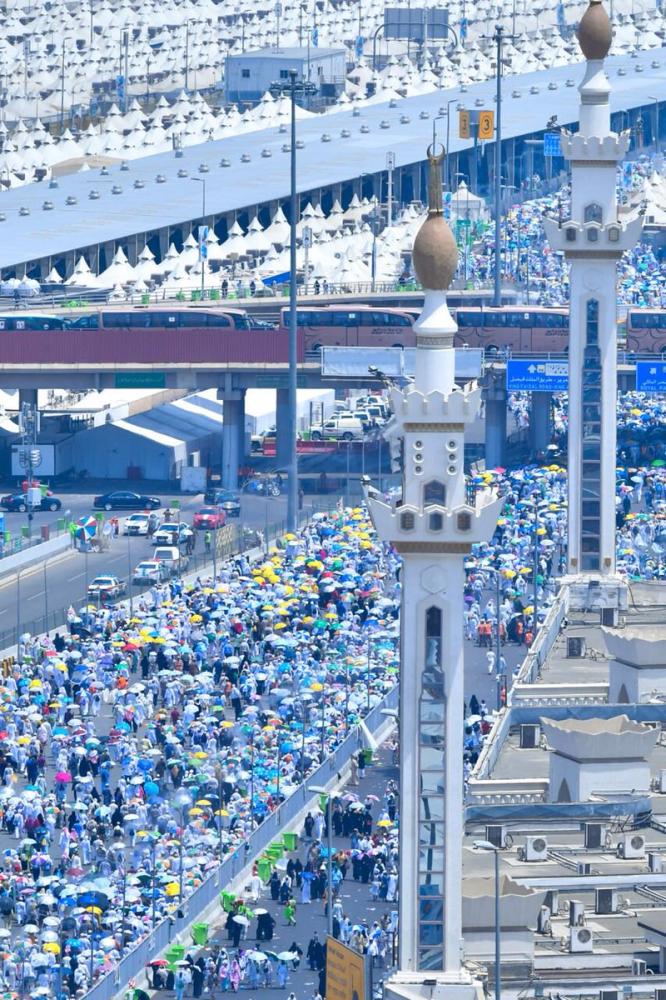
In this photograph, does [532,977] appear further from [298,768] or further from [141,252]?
[141,252]

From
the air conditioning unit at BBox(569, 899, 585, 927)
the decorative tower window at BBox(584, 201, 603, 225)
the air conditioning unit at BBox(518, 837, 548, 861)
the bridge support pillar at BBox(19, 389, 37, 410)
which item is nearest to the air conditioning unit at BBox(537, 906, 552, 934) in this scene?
the air conditioning unit at BBox(569, 899, 585, 927)

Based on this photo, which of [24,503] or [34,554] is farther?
[24,503]

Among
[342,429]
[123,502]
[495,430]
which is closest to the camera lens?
[123,502]

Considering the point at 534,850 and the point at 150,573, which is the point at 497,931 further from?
the point at 150,573

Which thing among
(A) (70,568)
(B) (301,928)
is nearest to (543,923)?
(B) (301,928)

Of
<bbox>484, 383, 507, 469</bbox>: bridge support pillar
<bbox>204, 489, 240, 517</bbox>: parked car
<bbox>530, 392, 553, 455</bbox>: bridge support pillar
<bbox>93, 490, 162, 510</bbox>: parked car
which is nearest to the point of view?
<bbox>204, 489, 240, 517</bbox>: parked car

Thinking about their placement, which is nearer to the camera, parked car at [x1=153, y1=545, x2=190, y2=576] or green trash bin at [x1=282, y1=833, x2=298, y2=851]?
green trash bin at [x1=282, y1=833, x2=298, y2=851]

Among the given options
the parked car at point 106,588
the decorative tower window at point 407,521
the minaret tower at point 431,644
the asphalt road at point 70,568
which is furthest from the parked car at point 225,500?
the decorative tower window at point 407,521

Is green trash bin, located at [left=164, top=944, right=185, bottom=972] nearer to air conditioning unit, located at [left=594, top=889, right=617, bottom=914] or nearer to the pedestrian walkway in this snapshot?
the pedestrian walkway
